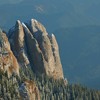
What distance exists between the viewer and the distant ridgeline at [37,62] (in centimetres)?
12031

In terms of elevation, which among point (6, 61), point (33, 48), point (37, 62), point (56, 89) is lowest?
point (6, 61)

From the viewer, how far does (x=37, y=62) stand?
139m

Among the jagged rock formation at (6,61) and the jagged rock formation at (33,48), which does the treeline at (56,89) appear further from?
the jagged rock formation at (33,48)

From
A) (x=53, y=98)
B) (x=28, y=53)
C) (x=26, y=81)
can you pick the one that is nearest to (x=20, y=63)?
(x=28, y=53)

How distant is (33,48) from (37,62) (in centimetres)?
283

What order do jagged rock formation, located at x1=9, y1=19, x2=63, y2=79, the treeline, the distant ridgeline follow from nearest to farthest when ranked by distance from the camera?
the distant ridgeline < the treeline < jagged rock formation, located at x1=9, y1=19, x2=63, y2=79

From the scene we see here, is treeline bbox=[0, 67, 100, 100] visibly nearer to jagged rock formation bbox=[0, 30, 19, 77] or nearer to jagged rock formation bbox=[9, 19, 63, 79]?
jagged rock formation bbox=[0, 30, 19, 77]

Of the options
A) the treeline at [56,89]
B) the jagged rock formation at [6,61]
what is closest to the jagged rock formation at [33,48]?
the treeline at [56,89]

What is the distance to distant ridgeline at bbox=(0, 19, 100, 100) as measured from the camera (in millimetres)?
120312

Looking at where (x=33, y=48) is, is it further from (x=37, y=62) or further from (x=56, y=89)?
(x=56, y=89)

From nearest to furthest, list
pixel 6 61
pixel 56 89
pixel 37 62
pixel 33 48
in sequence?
pixel 6 61 → pixel 56 89 → pixel 37 62 → pixel 33 48

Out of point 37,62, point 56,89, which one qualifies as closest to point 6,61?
point 56,89

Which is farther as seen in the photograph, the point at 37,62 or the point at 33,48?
the point at 33,48

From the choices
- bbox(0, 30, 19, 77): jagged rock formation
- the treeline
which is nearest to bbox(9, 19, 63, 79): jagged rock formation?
the treeline
